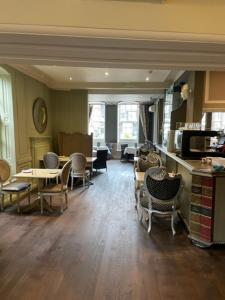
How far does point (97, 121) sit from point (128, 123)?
1.56m

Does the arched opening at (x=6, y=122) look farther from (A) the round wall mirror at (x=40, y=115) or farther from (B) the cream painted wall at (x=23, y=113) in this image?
(A) the round wall mirror at (x=40, y=115)

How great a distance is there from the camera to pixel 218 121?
4.83 metres

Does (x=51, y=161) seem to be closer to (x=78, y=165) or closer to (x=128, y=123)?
(x=78, y=165)

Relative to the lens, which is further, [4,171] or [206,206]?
[4,171]

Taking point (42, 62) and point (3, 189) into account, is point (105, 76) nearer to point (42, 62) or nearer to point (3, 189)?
point (3, 189)

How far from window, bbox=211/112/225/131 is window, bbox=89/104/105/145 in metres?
7.00

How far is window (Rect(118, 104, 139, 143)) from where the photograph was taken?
11.2 m

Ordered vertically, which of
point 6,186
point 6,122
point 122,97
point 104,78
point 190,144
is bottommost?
point 6,186

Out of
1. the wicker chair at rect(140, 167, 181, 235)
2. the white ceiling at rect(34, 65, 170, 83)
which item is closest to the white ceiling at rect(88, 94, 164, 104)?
the white ceiling at rect(34, 65, 170, 83)

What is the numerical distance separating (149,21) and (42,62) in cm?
72

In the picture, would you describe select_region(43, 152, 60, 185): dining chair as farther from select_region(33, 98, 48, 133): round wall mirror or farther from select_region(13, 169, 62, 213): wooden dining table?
select_region(13, 169, 62, 213): wooden dining table

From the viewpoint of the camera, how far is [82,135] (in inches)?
283

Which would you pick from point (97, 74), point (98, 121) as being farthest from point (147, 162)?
point (98, 121)

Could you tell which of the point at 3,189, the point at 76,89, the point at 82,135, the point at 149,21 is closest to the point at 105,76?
the point at 76,89
